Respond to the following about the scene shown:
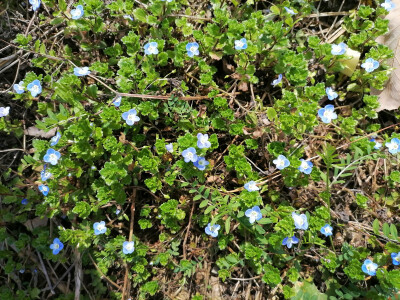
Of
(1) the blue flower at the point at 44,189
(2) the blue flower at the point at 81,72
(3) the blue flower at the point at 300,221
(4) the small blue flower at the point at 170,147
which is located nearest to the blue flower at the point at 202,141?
(4) the small blue flower at the point at 170,147

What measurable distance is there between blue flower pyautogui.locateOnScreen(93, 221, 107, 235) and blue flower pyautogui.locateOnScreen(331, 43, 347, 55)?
3001mm

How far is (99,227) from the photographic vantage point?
356 centimetres

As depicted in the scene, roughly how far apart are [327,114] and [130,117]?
1987 millimetres

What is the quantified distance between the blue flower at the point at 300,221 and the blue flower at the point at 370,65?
5.78 ft

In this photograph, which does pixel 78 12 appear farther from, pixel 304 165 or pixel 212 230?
pixel 304 165

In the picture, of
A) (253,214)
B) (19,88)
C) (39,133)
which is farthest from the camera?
(39,133)

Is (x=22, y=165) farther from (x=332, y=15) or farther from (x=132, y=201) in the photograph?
A: (x=332, y=15)

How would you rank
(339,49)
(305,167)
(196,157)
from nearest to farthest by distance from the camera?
(196,157)
(305,167)
(339,49)

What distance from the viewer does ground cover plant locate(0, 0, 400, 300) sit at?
3.44 metres

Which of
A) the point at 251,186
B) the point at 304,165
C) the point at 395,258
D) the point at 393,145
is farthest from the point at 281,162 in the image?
the point at 395,258

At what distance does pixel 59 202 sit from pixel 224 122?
6.15ft

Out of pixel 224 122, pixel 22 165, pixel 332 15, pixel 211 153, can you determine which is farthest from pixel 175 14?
pixel 22 165

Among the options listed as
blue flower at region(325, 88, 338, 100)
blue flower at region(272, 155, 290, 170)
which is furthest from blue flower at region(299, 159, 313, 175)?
blue flower at region(325, 88, 338, 100)

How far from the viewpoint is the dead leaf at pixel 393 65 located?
12.9ft
